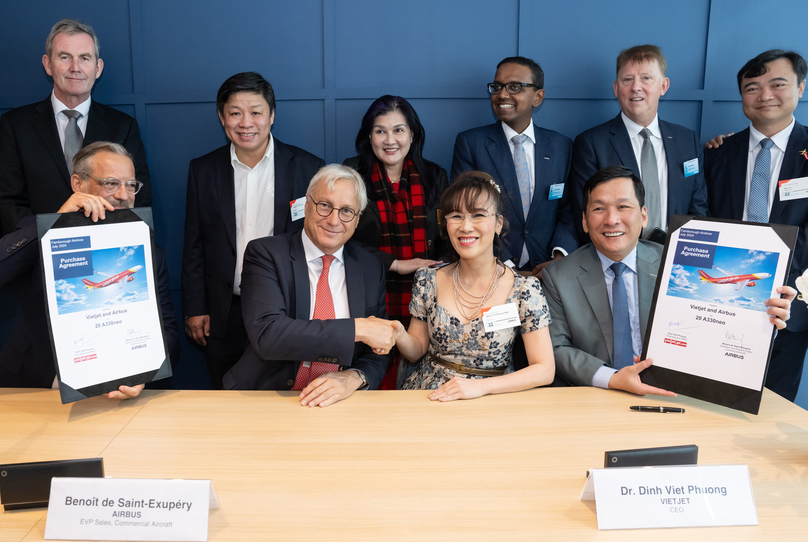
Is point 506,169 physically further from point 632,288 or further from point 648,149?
point 632,288

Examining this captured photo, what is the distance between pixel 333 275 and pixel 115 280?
33.4 inches

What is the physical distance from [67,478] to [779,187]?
3446mm

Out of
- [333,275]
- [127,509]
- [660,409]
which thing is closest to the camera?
[127,509]

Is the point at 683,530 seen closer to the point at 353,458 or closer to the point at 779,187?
the point at 353,458

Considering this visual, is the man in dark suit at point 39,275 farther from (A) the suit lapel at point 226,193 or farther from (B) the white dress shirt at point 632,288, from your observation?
(B) the white dress shirt at point 632,288

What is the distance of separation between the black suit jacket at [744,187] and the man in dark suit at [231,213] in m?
2.40

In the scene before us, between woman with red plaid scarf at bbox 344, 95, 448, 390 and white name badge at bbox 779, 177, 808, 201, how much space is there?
1861 millimetres

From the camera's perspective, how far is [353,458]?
1484 mm

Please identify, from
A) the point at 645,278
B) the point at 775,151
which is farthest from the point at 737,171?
the point at 645,278

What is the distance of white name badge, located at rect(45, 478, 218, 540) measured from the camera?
1167 mm

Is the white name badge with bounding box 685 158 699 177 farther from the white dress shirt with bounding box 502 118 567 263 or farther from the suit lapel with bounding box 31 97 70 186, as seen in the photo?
the suit lapel with bounding box 31 97 70 186

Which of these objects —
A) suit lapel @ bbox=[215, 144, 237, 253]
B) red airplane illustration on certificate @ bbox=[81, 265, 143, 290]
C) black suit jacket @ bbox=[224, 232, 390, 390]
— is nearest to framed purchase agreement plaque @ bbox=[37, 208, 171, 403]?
red airplane illustration on certificate @ bbox=[81, 265, 143, 290]

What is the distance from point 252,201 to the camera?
3115 mm

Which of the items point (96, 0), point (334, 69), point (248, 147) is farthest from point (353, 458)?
point (96, 0)
